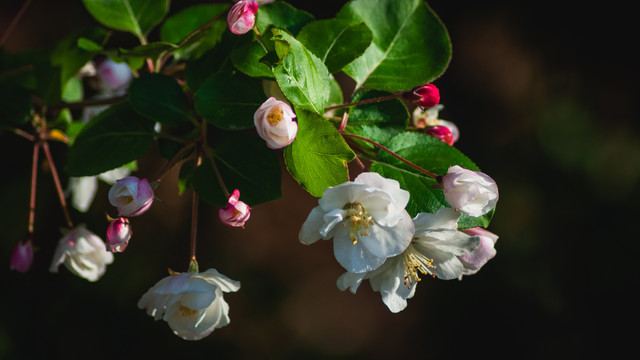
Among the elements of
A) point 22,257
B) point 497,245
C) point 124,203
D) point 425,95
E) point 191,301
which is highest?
point 425,95

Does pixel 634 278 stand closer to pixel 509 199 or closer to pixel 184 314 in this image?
pixel 509 199

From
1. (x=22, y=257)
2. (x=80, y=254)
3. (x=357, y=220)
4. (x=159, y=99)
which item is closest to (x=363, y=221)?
(x=357, y=220)

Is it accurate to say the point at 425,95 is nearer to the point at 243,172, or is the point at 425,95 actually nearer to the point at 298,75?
the point at 298,75

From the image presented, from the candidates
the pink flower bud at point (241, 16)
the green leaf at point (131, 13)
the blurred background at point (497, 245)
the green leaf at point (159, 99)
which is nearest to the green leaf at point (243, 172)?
the green leaf at point (159, 99)

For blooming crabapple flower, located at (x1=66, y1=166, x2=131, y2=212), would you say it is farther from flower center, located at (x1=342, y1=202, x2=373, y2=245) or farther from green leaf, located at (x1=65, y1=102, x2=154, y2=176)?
flower center, located at (x1=342, y1=202, x2=373, y2=245)

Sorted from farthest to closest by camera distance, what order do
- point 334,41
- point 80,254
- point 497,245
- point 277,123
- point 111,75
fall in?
point 497,245, point 111,75, point 80,254, point 334,41, point 277,123

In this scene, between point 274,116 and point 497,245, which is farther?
point 497,245

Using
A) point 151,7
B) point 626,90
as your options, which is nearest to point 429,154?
point 151,7
